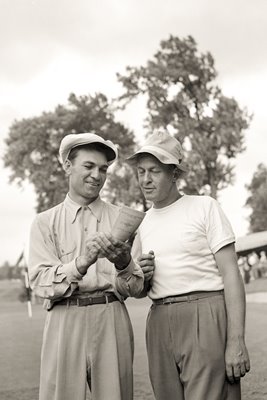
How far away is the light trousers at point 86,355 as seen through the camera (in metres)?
3.09

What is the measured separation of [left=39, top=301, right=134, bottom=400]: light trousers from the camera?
309 cm

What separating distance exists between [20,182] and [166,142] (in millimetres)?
27181

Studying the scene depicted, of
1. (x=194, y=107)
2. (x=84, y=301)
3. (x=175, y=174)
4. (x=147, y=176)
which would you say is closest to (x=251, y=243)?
(x=194, y=107)

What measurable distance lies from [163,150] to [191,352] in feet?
3.54

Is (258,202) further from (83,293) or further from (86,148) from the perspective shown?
(83,293)

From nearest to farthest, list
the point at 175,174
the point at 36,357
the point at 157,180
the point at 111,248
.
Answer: the point at 111,248
the point at 157,180
the point at 175,174
the point at 36,357

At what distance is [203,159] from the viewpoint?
84.1 ft

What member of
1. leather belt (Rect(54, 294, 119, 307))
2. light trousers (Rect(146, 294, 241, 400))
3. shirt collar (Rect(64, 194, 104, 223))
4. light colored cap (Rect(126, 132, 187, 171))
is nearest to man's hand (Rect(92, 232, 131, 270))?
leather belt (Rect(54, 294, 119, 307))

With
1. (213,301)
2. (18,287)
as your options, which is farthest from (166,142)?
(18,287)

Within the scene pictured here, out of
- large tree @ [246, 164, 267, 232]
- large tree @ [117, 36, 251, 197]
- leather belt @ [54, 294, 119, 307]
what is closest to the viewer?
leather belt @ [54, 294, 119, 307]

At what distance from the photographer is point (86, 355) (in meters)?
3.11

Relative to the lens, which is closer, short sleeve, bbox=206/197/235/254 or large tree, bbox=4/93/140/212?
short sleeve, bbox=206/197/235/254

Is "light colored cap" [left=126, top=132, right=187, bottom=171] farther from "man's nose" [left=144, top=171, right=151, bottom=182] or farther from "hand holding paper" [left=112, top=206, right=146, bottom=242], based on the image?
"hand holding paper" [left=112, top=206, right=146, bottom=242]

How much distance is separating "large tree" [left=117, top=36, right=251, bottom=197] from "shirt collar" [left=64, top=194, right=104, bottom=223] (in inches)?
862
